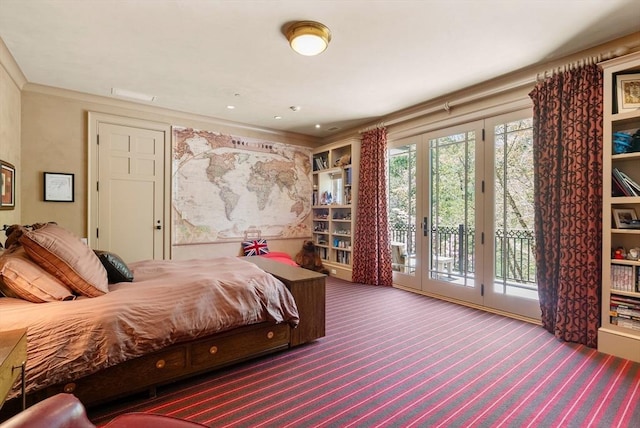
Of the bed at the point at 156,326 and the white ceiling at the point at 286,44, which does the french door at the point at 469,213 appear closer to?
the white ceiling at the point at 286,44

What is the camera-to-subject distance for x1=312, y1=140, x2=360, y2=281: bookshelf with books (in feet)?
17.1

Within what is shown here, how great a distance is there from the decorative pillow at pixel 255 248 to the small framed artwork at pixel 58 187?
7.97ft

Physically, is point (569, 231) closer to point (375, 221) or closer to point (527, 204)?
point (527, 204)

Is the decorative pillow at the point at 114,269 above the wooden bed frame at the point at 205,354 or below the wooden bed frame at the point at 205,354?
above

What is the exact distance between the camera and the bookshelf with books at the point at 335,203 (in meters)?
5.20

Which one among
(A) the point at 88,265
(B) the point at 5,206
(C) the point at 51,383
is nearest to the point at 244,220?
(B) the point at 5,206

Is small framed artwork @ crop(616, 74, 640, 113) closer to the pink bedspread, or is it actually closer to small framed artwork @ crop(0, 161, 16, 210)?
the pink bedspread

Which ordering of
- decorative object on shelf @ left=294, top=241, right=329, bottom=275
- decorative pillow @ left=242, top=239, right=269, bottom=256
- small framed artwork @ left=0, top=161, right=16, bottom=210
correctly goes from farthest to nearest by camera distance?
1. decorative object on shelf @ left=294, top=241, right=329, bottom=275
2. decorative pillow @ left=242, top=239, right=269, bottom=256
3. small framed artwork @ left=0, top=161, right=16, bottom=210

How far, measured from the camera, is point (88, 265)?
1.89 metres

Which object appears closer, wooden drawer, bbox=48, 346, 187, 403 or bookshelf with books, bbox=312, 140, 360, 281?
wooden drawer, bbox=48, 346, 187, 403

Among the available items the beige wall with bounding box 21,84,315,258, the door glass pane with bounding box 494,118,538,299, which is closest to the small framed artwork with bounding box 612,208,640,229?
the door glass pane with bounding box 494,118,538,299

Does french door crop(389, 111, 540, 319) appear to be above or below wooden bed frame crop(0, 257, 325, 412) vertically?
above

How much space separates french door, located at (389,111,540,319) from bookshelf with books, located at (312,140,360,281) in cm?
79

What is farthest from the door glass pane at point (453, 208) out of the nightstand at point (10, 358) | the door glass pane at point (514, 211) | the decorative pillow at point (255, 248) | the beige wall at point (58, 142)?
the beige wall at point (58, 142)
